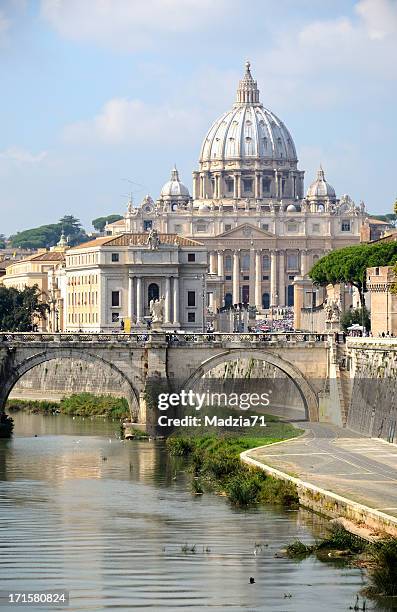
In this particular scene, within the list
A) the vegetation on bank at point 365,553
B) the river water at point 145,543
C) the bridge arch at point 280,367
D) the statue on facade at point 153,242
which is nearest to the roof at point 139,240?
the statue on facade at point 153,242

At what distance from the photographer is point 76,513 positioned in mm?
55531

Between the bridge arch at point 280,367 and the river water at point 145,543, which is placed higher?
the bridge arch at point 280,367

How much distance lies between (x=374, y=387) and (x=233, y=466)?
10.8 meters

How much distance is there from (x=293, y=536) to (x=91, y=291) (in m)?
89.3

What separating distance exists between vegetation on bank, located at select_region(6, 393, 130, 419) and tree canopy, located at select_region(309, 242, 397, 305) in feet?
52.3

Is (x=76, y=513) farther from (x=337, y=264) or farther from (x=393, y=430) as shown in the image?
(x=337, y=264)

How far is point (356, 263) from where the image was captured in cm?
11850

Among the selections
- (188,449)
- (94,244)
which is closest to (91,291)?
(94,244)

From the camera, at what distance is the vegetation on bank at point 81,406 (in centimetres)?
9581

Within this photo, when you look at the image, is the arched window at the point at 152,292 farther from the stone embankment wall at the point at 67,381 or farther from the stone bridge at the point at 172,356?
the stone bridge at the point at 172,356

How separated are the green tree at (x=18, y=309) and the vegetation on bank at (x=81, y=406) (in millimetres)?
27696

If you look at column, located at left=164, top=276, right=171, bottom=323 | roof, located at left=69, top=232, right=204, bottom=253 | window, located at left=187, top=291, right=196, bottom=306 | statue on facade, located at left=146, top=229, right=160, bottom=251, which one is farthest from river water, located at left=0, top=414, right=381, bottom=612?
roof, located at left=69, top=232, right=204, bottom=253

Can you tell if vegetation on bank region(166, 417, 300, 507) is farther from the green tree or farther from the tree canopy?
the green tree

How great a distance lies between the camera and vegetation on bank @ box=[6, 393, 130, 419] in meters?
95.8
